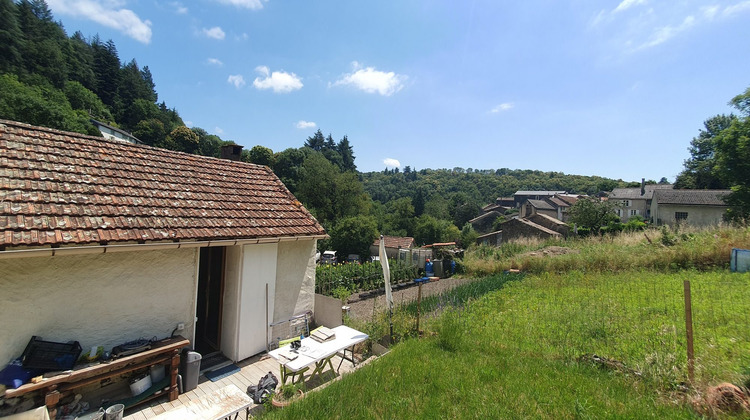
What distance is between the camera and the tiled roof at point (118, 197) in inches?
172

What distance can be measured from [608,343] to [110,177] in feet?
34.9

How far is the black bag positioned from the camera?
16.0 ft

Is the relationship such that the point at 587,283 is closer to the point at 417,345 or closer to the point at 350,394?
the point at 417,345

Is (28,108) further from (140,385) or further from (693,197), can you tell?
(693,197)

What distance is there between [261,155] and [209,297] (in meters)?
58.7

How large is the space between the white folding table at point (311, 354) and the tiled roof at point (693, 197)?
48.1m

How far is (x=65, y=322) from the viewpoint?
14.6 ft

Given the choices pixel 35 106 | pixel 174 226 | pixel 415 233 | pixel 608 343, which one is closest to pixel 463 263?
pixel 608 343

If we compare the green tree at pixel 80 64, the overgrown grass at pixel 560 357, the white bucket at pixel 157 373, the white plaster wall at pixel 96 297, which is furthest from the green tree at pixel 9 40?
the overgrown grass at pixel 560 357

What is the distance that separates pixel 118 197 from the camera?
549cm

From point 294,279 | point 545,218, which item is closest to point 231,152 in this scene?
point 294,279

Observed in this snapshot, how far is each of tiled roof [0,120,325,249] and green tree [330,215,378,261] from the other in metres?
21.6

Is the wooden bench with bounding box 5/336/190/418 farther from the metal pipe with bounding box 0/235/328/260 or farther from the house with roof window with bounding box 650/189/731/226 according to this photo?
the house with roof window with bounding box 650/189/731/226

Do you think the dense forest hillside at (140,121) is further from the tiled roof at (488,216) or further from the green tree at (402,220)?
the tiled roof at (488,216)
